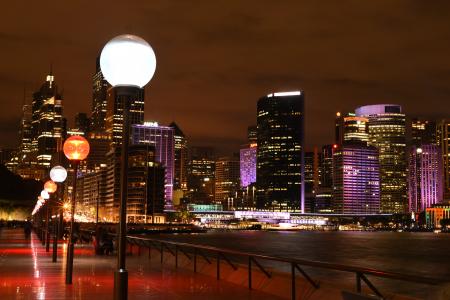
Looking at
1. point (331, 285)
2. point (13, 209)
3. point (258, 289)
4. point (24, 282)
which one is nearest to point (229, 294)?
point (258, 289)

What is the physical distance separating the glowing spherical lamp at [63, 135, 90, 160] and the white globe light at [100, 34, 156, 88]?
961 cm

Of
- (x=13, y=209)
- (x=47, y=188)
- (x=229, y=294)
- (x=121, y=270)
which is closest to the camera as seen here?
(x=121, y=270)

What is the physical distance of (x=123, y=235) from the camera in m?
7.59

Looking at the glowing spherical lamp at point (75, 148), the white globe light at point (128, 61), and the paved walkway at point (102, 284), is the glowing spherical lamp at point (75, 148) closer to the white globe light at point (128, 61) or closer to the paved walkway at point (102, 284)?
the paved walkway at point (102, 284)

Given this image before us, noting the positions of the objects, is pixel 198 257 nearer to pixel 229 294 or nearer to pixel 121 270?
pixel 229 294

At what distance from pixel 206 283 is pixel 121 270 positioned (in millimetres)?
9350

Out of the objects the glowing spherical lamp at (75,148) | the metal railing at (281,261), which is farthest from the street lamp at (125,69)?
the glowing spherical lamp at (75,148)

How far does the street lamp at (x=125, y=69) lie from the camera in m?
7.66

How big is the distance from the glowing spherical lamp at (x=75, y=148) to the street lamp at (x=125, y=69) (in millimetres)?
9580

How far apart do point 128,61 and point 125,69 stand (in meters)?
0.10

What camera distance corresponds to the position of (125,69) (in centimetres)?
775

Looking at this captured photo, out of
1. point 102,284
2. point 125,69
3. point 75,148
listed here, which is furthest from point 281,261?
point 125,69

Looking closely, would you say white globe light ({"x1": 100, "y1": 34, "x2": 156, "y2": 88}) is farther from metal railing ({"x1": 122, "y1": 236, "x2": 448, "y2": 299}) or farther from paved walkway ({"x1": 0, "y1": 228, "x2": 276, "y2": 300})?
paved walkway ({"x1": 0, "y1": 228, "x2": 276, "y2": 300})

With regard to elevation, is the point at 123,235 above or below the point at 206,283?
above
